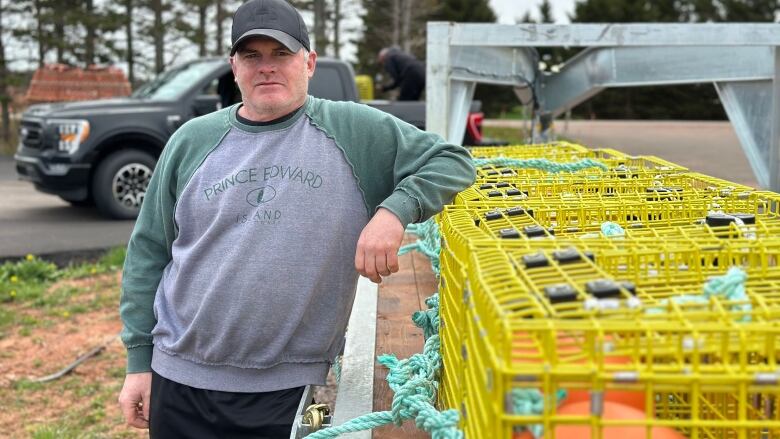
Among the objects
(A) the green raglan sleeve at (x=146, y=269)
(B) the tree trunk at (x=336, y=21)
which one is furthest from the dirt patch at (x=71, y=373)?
(B) the tree trunk at (x=336, y=21)

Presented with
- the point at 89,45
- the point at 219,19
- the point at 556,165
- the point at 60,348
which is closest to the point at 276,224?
the point at 556,165

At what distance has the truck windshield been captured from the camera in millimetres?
10766

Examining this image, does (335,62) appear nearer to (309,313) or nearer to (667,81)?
(667,81)

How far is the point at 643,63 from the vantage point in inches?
236

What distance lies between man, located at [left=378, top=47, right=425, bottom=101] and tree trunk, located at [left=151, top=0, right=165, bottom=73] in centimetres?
1284

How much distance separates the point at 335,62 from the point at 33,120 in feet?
11.9

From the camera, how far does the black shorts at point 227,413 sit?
7.99 ft

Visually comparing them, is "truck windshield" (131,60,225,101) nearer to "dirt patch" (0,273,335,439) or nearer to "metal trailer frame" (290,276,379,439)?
"dirt patch" (0,273,335,439)

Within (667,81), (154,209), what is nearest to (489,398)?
(154,209)

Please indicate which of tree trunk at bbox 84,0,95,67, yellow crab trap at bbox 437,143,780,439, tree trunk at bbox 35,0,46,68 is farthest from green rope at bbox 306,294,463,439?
tree trunk at bbox 84,0,95,67

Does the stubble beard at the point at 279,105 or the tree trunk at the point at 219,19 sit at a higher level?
the stubble beard at the point at 279,105

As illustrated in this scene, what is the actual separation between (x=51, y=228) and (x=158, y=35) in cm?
1665

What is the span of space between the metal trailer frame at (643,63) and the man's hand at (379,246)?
2773 mm

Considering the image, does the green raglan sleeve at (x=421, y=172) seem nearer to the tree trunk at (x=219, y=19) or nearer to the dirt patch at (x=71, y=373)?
the dirt patch at (x=71, y=373)
